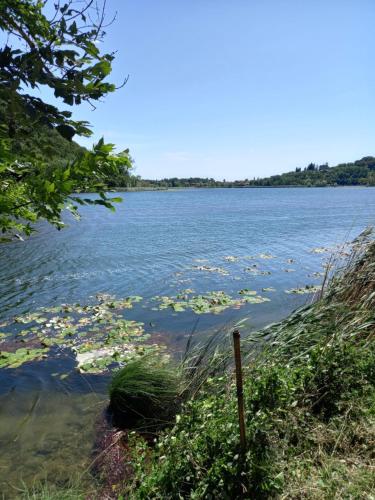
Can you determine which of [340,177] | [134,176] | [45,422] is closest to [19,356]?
[45,422]

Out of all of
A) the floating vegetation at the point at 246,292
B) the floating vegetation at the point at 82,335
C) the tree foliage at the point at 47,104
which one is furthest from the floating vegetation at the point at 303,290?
the tree foliage at the point at 47,104

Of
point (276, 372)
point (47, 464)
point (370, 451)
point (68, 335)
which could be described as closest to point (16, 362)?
point (68, 335)

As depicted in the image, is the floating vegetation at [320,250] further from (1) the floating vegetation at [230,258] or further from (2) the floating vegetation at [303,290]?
(2) the floating vegetation at [303,290]

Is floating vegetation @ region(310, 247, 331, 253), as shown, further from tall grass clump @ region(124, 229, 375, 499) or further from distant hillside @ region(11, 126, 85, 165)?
distant hillside @ region(11, 126, 85, 165)

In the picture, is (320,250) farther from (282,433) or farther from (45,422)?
(282,433)

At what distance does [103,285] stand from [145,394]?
9.35 m

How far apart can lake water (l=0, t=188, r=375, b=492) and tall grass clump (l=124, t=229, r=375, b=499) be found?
2300mm

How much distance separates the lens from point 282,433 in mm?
4172

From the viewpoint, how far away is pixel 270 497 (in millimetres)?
3363

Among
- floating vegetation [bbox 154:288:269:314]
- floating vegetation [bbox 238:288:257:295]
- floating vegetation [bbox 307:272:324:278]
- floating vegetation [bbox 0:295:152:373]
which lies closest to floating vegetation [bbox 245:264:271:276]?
floating vegetation [bbox 307:272:324:278]

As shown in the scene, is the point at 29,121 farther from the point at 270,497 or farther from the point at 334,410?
the point at 334,410

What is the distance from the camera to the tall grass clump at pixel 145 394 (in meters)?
5.88

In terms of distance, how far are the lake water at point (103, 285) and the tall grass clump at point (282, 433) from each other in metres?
2.30

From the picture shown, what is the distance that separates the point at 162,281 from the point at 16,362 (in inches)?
299
